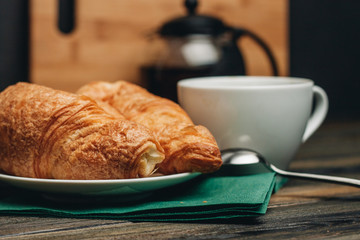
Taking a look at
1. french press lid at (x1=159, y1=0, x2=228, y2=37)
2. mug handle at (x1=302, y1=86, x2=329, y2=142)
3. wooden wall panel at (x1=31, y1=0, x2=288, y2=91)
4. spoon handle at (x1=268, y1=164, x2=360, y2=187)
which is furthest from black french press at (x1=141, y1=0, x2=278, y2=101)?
spoon handle at (x1=268, y1=164, x2=360, y2=187)

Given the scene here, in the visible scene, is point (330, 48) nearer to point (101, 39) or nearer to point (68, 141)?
point (101, 39)

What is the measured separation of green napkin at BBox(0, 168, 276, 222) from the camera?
65cm

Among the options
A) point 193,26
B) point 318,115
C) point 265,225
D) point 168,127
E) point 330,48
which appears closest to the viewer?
point 265,225

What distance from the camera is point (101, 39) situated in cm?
148

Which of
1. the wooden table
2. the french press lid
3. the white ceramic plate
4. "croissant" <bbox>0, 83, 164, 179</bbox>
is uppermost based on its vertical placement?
the french press lid

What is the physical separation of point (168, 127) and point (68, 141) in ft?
0.54

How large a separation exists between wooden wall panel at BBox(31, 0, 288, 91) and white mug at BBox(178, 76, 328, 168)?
0.64 meters

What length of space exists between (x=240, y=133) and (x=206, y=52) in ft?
1.56

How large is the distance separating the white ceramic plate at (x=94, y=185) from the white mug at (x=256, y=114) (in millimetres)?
208

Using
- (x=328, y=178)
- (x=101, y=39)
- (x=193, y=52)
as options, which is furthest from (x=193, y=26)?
(x=328, y=178)

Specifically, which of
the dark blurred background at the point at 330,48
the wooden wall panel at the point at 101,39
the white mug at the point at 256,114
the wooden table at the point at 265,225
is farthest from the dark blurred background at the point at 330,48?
the wooden table at the point at 265,225

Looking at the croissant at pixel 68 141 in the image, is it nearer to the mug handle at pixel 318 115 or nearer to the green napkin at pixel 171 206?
the green napkin at pixel 171 206

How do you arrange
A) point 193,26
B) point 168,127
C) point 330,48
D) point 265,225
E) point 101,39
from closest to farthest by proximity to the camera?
point 265,225, point 168,127, point 193,26, point 101,39, point 330,48

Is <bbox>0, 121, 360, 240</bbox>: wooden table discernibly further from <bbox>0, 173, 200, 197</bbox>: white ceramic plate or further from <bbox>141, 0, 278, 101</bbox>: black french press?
<bbox>141, 0, 278, 101</bbox>: black french press
